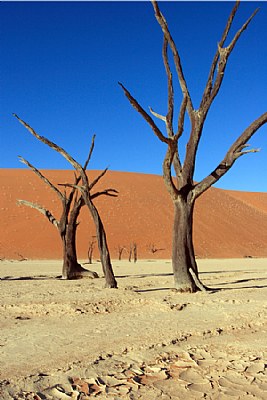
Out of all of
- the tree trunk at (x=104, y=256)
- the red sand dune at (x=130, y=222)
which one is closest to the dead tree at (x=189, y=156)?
the tree trunk at (x=104, y=256)

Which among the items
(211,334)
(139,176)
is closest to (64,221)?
(211,334)

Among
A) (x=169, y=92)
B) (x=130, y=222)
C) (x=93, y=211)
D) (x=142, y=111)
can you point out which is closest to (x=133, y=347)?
(x=142, y=111)

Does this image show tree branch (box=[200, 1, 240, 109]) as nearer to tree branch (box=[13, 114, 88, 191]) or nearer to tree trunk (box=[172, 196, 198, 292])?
tree trunk (box=[172, 196, 198, 292])

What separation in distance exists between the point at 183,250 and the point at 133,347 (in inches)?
197

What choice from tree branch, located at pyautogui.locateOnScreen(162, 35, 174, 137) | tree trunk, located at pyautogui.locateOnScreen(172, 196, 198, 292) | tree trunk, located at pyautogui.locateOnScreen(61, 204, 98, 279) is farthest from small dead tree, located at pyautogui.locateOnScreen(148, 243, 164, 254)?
tree branch, located at pyautogui.locateOnScreen(162, 35, 174, 137)

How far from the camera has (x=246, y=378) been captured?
376 centimetres

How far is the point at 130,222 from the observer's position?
142 feet

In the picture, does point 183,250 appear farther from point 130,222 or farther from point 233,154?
point 130,222

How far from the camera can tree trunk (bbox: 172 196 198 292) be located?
953 centimetres

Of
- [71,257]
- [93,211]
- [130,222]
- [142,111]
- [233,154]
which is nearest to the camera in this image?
[142,111]

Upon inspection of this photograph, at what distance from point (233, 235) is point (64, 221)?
34.4 meters

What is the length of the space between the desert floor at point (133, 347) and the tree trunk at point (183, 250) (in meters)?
0.88

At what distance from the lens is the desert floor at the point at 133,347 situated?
355cm

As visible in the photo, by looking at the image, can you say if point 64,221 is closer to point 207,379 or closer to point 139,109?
point 139,109
